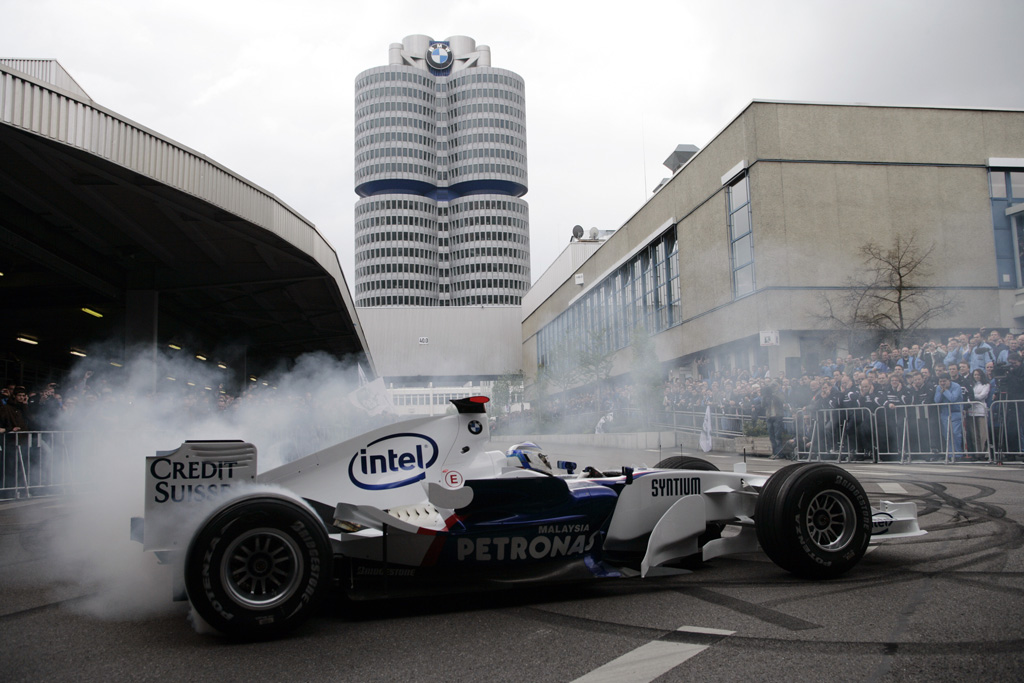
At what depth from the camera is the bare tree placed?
21792 millimetres

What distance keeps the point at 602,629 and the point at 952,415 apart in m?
11.9

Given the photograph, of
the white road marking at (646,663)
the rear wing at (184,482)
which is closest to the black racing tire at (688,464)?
the white road marking at (646,663)

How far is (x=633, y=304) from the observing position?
37750mm

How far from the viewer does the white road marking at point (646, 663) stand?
307 centimetres

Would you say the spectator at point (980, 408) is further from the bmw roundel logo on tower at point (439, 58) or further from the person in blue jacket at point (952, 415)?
the bmw roundel logo on tower at point (439, 58)

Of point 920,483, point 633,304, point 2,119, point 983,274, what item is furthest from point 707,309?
point 2,119

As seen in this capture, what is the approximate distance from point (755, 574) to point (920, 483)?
576 centimetres

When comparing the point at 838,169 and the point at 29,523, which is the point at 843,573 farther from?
the point at 838,169

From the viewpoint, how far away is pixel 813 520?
4723mm

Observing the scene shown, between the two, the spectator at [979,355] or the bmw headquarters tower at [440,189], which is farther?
the bmw headquarters tower at [440,189]

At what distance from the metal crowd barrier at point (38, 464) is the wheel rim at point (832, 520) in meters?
12.2

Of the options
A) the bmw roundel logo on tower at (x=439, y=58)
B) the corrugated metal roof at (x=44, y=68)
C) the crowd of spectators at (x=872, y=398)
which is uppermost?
the bmw roundel logo on tower at (x=439, y=58)

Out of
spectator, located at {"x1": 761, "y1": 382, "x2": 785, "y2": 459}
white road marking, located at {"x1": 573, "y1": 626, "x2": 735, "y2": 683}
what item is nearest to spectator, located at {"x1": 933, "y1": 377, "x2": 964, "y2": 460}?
spectator, located at {"x1": 761, "y1": 382, "x2": 785, "y2": 459}

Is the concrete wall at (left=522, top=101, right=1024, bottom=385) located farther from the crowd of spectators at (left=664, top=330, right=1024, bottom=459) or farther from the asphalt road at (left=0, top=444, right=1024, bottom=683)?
the asphalt road at (left=0, top=444, right=1024, bottom=683)
